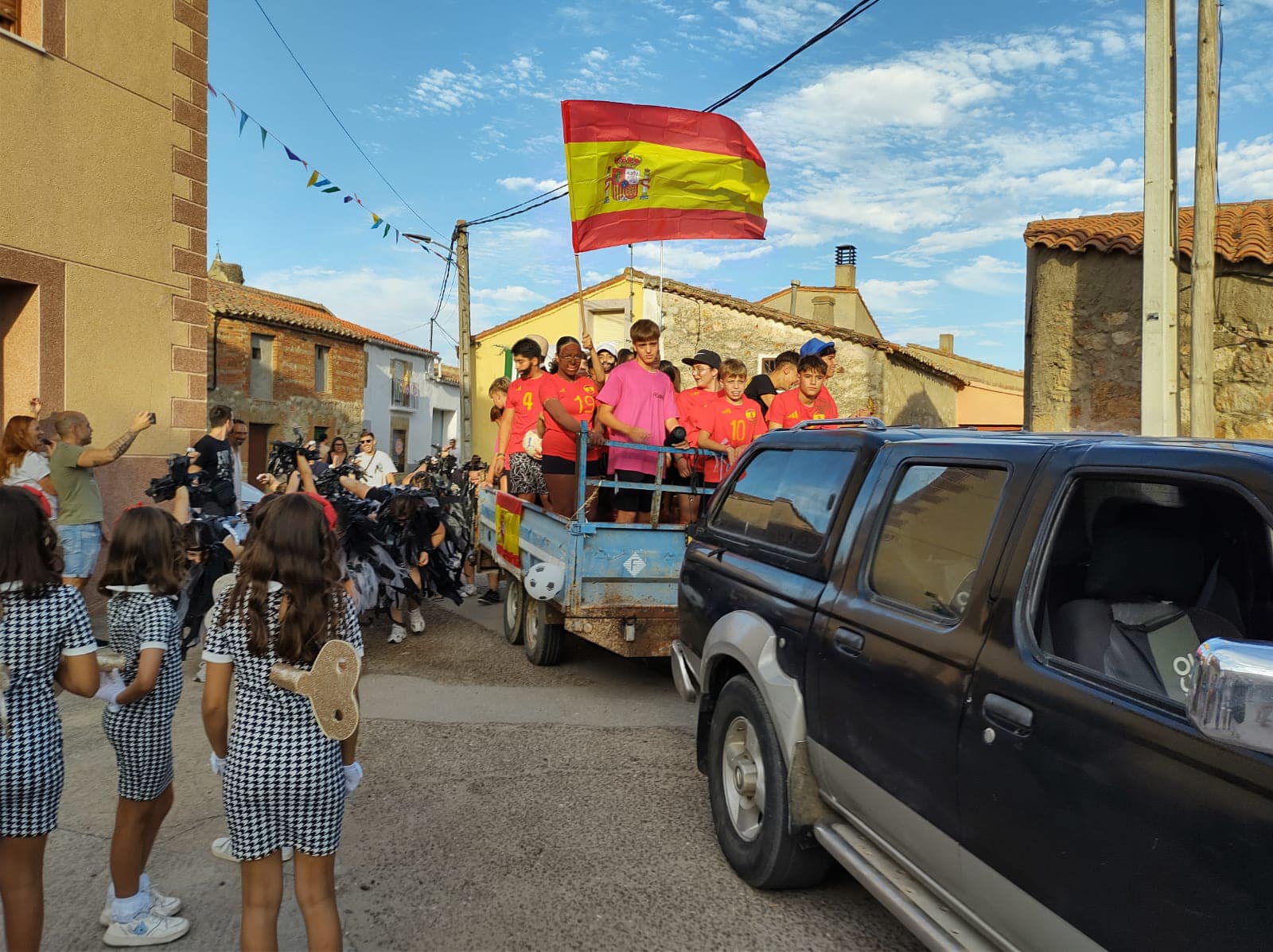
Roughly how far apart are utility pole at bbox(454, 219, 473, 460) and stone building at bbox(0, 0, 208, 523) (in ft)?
31.6

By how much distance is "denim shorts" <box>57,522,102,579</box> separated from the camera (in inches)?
286

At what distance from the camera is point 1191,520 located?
232 centimetres

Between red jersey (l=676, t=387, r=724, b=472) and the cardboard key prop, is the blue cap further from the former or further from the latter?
the cardboard key prop

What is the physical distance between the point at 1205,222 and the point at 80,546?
9744 millimetres

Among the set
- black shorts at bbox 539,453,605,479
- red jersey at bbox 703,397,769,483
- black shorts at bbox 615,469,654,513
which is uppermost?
red jersey at bbox 703,397,769,483

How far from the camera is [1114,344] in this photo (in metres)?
10.1

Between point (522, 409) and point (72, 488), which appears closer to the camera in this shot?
point (72, 488)

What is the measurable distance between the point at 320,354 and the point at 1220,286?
32416 millimetres

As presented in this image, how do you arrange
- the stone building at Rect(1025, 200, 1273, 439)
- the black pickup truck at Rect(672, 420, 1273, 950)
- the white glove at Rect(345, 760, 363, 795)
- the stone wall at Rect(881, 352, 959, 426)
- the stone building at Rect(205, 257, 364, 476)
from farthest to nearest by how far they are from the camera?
the stone building at Rect(205, 257, 364, 476) < the stone wall at Rect(881, 352, 959, 426) < the stone building at Rect(1025, 200, 1273, 439) < the white glove at Rect(345, 760, 363, 795) < the black pickup truck at Rect(672, 420, 1273, 950)

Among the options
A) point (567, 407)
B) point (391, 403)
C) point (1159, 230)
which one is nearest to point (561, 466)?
point (567, 407)

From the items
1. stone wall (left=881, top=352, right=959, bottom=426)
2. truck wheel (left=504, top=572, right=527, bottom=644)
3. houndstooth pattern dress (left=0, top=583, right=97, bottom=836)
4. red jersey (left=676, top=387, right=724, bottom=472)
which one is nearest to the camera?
houndstooth pattern dress (left=0, top=583, right=97, bottom=836)

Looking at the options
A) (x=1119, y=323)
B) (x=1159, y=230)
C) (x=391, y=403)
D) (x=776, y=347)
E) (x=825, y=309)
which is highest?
(x=825, y=309)

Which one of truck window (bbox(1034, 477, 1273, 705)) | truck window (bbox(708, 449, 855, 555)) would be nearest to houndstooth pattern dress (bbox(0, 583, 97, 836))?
truck window (bbox(708, 449, 855, 555))

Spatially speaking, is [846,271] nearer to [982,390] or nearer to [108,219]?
[982,390]
